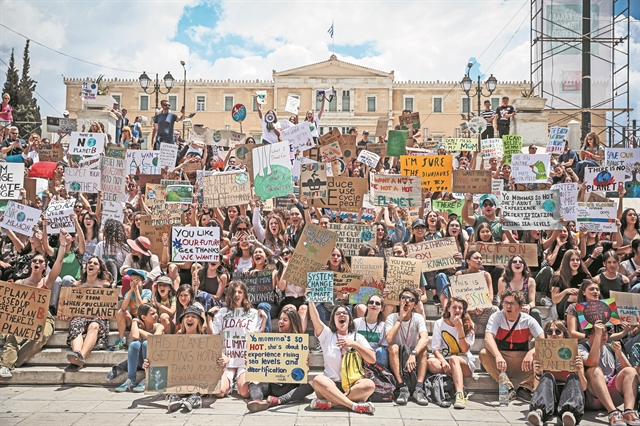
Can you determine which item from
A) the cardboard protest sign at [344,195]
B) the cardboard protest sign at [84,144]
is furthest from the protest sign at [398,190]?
the cardboard protest sign at [84,144]

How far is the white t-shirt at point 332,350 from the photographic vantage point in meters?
6.69

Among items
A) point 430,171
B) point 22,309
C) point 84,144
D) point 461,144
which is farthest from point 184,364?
point 461,144

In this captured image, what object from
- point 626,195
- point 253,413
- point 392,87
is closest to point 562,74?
point 626,195

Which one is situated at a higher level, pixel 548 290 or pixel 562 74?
pixel 562 74

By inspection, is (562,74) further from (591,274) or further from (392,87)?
(392,87)

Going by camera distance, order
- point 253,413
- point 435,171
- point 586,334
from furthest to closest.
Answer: point 435,171 < point 586,334 < point 253,413

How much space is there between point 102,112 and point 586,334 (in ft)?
53.1

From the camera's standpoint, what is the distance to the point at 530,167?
11875 millimetres

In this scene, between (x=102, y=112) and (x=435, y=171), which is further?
(x=102, y=112)

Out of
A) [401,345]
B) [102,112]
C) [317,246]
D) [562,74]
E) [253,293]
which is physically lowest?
[401,345]

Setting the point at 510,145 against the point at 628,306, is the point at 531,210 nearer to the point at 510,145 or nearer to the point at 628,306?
the point at 628,306

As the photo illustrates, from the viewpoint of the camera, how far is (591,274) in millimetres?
8383

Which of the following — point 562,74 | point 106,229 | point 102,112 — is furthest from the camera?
point 562,74

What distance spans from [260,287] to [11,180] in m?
4.70
